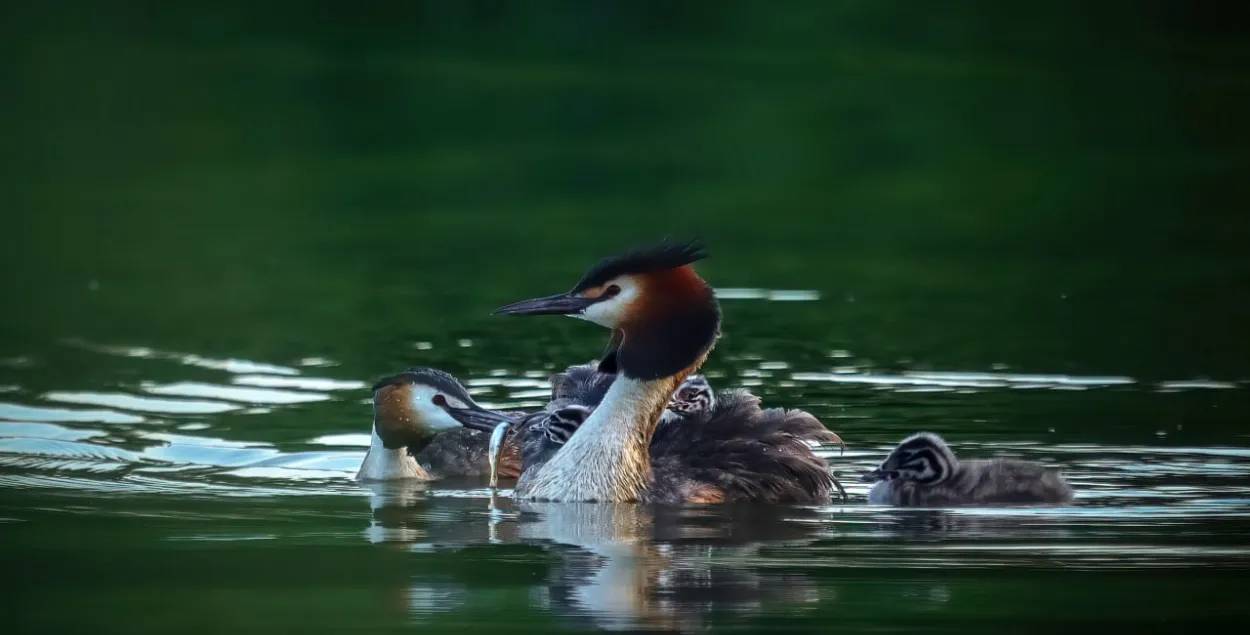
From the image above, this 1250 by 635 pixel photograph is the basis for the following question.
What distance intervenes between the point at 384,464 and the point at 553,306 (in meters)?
1.83

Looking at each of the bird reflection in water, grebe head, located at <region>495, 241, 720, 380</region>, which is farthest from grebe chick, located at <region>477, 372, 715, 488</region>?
grebe head, located at <region>495, 241, 720, 380</region>

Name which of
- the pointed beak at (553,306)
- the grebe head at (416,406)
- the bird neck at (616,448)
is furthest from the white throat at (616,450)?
the grebe head at (416,406)

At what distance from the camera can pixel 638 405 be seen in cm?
1130

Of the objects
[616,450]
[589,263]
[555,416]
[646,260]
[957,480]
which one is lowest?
[957,480]

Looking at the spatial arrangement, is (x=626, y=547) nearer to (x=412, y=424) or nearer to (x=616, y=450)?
(x=616, y=450)

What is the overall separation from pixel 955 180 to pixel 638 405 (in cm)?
1900

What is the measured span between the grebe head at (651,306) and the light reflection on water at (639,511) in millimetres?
684

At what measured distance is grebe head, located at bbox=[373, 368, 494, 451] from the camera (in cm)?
1266

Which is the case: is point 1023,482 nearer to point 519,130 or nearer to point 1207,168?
point 1207,168

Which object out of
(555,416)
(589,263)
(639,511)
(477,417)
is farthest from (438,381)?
(589,263)

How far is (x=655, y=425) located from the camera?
11.5 meters

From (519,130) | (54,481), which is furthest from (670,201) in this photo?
(54,481)

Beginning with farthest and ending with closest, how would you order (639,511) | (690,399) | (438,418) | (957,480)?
(438,418) < (690,399) < (957,480) < (639,511)

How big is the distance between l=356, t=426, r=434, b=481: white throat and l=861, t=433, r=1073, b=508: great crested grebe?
2.62 metres
